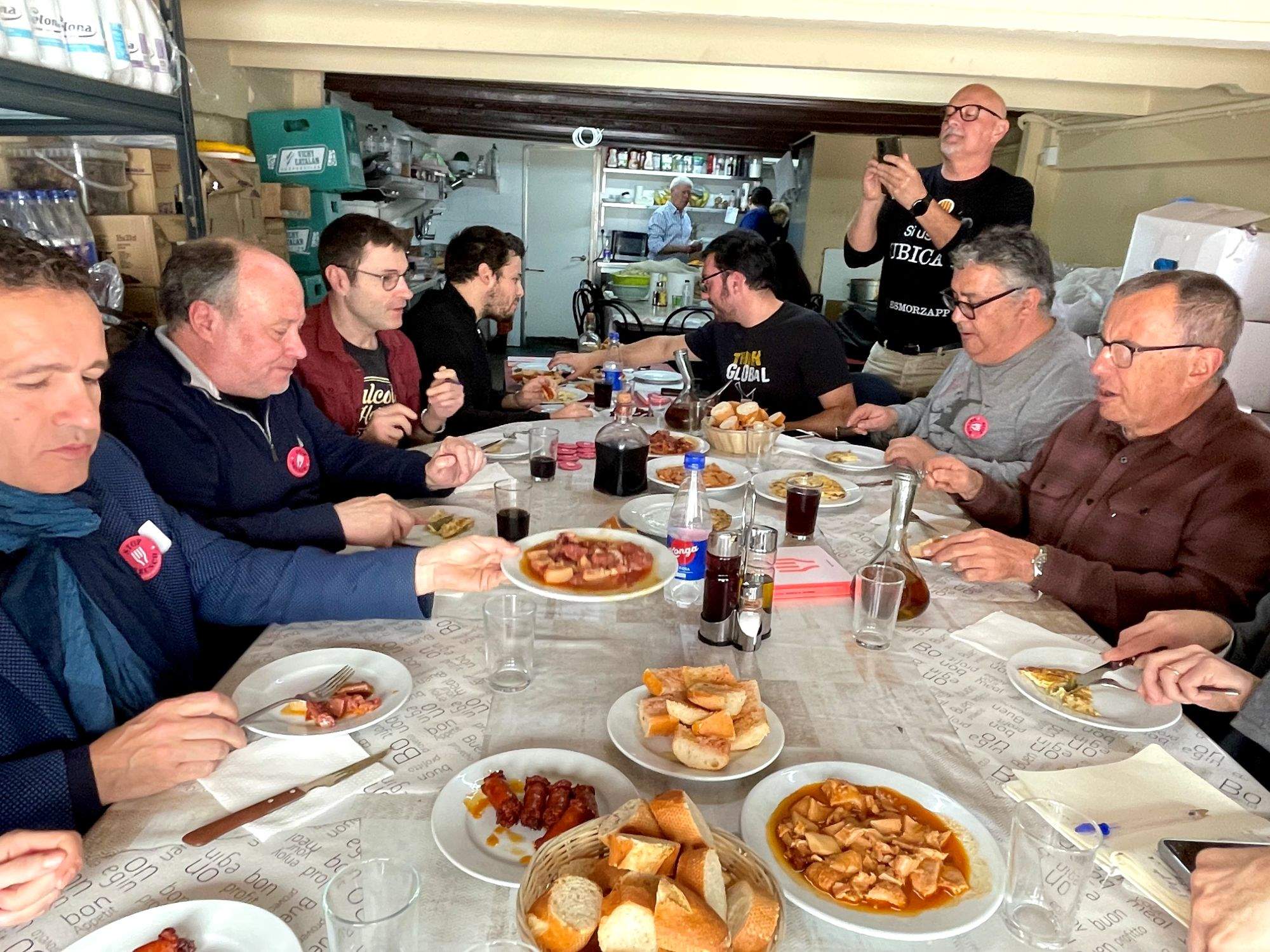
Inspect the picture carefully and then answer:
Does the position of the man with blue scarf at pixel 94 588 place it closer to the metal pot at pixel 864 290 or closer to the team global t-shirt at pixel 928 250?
the team global t-shirt at pixel 928 250

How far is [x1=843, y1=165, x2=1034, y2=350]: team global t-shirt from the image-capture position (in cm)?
360

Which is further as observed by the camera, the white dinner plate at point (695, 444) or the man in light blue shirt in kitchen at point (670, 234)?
the man in light blue shirt in kitchen at point (670, 234)

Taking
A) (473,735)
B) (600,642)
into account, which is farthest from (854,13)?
(473,735)

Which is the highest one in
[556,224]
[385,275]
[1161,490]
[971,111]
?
[971,111]

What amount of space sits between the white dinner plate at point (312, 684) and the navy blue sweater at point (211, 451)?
1.67 ft

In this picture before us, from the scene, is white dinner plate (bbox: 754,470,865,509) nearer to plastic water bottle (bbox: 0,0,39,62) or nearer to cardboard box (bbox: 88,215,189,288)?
plastic water bottle (bbox: 0,0,39,62)

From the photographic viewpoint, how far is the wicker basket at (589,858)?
798 mm

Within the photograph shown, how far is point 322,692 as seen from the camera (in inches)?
50.3

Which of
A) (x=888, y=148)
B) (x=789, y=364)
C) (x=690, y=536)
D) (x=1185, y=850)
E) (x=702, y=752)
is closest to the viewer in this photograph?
(x=1185, y=850)

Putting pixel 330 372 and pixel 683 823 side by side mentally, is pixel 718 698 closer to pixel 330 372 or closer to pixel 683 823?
pixel 683 823

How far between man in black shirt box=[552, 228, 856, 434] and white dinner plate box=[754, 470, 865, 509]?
93 cm

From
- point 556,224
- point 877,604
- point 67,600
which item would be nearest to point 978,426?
point 877,604

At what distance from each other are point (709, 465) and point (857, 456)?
1.81ft

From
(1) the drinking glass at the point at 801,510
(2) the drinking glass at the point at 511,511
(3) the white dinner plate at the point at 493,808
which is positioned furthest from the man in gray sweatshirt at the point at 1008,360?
(3) the white dinner plate at the point at 493,808
